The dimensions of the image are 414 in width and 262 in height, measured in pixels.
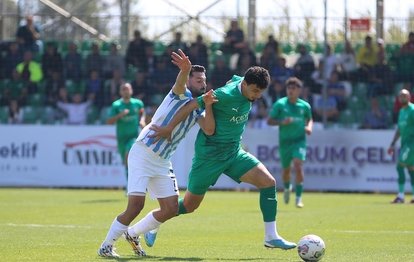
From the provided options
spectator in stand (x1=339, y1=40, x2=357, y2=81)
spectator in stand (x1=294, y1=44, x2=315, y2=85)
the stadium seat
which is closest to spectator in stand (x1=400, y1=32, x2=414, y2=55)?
spectator in stand (x1=339, y1=40, x2=357, y2=81)

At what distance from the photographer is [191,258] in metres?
12.1

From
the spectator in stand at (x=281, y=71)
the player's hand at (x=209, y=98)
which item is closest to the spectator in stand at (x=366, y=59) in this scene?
the spectator in stand at (x=281, y=71)

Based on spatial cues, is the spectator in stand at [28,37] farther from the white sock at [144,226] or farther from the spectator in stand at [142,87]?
the white sock at [144,226]

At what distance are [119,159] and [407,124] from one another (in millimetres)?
8932

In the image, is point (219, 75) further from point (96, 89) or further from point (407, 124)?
point (407, 124)

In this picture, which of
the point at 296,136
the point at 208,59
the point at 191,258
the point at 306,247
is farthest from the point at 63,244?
the point at 208,59

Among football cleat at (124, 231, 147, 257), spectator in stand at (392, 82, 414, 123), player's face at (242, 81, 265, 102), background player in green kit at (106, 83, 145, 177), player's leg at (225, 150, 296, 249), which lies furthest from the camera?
spectator in stand at (392, 82, 414, 123)

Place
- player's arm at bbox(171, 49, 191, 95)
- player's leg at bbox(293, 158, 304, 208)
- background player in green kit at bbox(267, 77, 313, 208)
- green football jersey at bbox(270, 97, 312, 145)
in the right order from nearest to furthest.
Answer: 1. player's arm at bbox(171, 49, 191, 95)
2. player's leg at bbox(293, 158, 304, 208)
3. background player in green kit at bbox(267, 77, 313, 208)
4. green football jersey at bbox(270, 97, 312, 145)

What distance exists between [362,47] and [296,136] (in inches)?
349

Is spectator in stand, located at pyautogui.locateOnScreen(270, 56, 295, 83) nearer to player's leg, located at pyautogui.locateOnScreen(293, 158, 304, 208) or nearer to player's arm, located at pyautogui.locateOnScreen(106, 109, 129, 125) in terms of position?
player's arm, located at pyautogui.locateOnScreen(106, 109, 129, 125)

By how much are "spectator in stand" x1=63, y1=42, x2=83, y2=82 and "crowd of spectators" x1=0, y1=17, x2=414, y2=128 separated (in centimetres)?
3

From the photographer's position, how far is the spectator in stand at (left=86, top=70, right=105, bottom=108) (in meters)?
31.3

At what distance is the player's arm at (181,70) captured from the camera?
1187 centimetres

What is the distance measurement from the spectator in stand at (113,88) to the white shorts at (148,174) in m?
18.9
